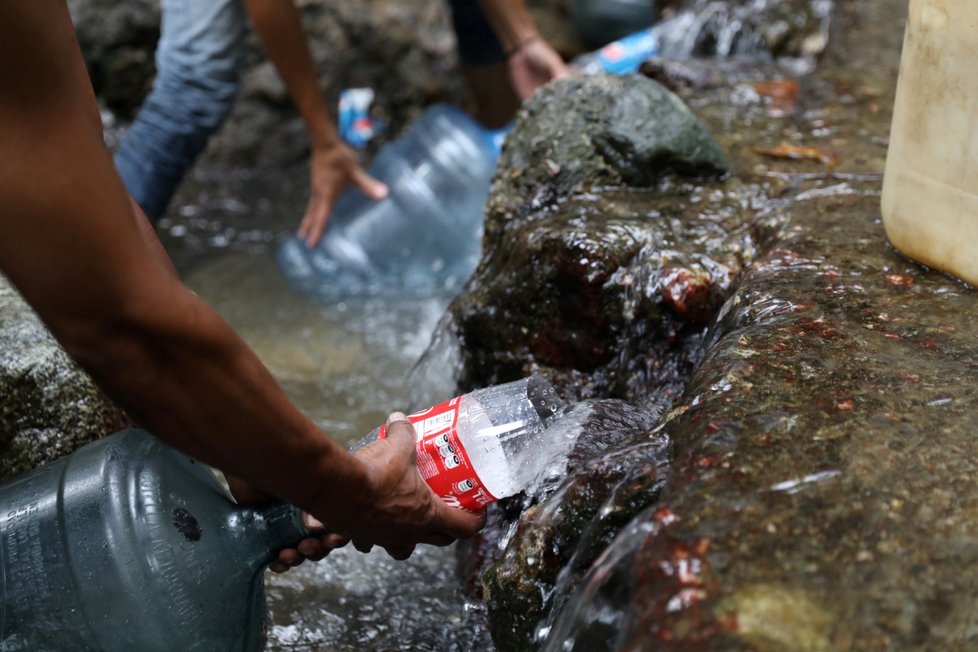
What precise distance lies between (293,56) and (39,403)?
1906 millimetres

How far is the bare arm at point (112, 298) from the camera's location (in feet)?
3.25

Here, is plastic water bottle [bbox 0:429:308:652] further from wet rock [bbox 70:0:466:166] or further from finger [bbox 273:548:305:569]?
wet rock [bbox 70:0:466:166]

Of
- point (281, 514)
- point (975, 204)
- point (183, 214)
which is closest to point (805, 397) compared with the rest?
point (975, 204)

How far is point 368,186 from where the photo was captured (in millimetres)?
3814

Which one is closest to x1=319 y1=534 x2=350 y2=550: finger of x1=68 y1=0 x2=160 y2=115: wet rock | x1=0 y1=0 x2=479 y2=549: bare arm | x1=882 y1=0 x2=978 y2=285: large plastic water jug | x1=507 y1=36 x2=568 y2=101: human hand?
x1=0 y1=0 x2=479 y2=549: bare arm

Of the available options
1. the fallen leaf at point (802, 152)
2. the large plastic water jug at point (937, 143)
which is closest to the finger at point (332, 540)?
the large plastic water jug at point (937, 143)

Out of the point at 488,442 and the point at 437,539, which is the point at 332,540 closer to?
the point at 437,539

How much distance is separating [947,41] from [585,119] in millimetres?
1089

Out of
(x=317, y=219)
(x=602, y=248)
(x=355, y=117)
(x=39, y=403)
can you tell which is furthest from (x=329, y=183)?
(x=39, y=403)

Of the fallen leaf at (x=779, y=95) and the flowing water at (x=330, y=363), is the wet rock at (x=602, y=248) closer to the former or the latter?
the flowing water at (x=330, y=363)

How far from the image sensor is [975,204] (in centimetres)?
171

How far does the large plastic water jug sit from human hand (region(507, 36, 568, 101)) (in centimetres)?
200

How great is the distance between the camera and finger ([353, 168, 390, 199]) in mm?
3795

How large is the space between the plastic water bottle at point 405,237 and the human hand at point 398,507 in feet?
7.55
